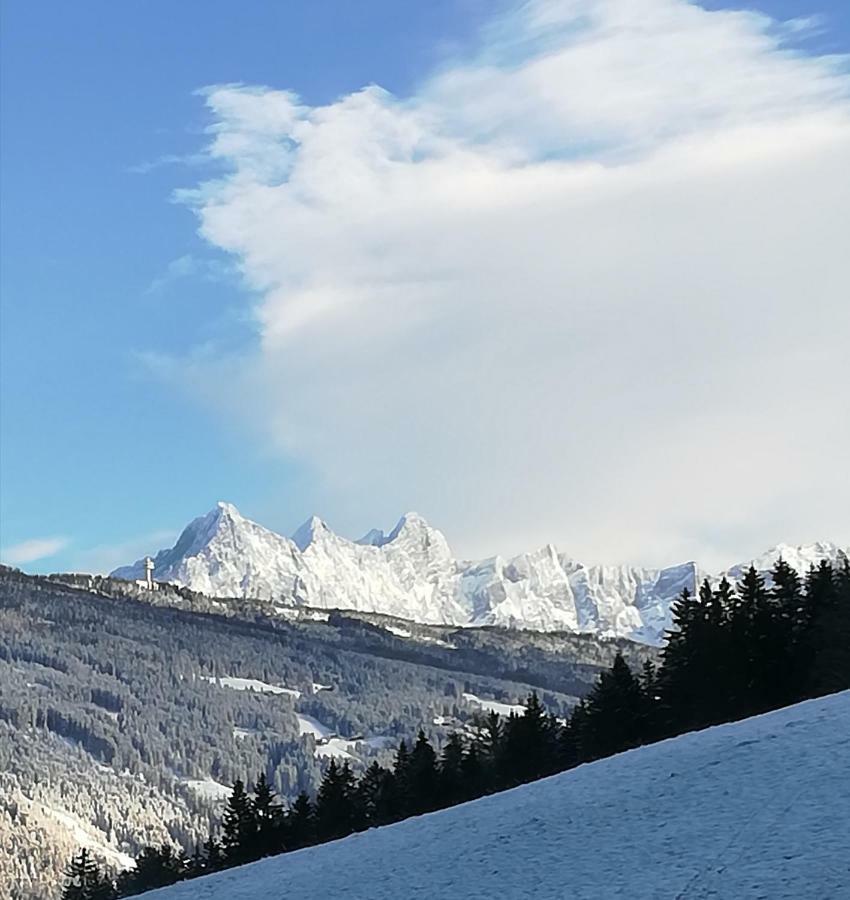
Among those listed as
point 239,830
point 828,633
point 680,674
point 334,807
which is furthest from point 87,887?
point 828,633

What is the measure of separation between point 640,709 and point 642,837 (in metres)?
28.6

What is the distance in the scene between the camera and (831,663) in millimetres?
42594

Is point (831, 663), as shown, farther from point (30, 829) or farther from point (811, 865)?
point (30, 829)

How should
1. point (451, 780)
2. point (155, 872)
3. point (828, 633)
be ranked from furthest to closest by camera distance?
1. point (155, 872)
2. point (451, 780)
3. point (828, 633)

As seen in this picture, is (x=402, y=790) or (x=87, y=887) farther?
(x=87, y=887)

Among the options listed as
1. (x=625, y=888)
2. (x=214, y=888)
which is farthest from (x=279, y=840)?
(x=625, y=888)

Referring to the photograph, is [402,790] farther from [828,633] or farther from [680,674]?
[828,633]

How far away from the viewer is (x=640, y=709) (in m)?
49.4

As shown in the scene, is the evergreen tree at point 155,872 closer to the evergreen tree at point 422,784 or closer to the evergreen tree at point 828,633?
the evergreen tree at point 422,784

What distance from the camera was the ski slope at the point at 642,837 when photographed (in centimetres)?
1834

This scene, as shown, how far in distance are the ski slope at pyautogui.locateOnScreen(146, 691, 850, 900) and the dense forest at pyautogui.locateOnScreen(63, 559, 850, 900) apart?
15.6 meters

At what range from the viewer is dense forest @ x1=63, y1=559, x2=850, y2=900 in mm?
46312

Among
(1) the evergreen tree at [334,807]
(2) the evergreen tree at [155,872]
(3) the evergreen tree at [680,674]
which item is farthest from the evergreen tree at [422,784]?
(2) the evergreen tree at [155,872]

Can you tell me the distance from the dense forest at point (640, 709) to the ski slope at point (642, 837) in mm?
15601
